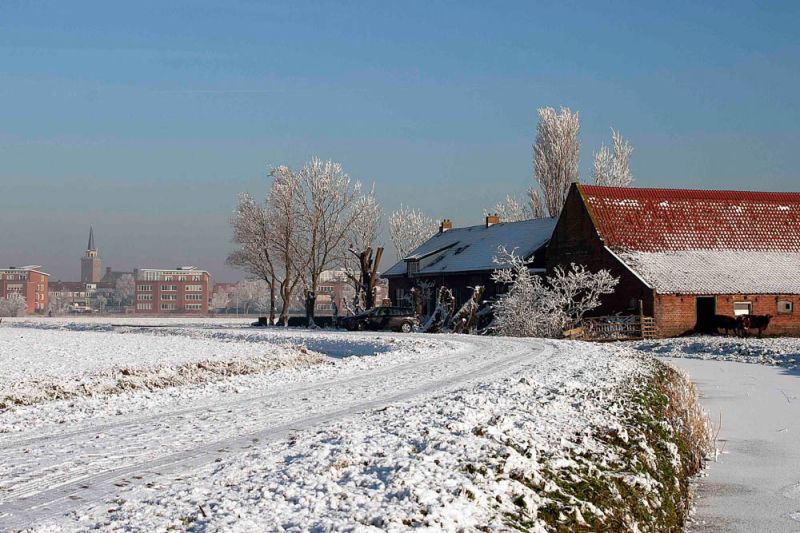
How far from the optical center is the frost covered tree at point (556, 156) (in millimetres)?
80062

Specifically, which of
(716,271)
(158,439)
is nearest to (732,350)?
(716,271)

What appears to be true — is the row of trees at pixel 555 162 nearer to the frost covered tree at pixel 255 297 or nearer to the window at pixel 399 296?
the window at pixel 399 296

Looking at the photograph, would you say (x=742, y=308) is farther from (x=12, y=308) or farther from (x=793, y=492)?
(x=12, y=308)

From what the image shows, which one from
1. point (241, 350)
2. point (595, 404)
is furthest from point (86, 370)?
point (595, 404)

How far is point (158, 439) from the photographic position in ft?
37.1

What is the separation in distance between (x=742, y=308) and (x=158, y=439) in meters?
43.3

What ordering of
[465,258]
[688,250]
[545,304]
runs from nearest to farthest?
[545,304] < [688,250] < [465,258]

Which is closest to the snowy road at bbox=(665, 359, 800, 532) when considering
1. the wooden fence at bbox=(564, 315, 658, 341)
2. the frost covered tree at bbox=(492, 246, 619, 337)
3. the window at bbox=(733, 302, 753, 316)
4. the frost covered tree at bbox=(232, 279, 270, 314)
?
the wooden fence at bbox=(564, 315, 658, 341)

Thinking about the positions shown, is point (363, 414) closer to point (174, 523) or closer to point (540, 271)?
point (174, 523)

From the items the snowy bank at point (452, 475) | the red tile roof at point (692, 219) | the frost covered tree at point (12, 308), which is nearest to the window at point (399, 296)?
the red tile roof at point (692, 219)

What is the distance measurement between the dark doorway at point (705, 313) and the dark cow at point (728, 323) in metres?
1.18

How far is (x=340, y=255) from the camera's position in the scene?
76500 mm

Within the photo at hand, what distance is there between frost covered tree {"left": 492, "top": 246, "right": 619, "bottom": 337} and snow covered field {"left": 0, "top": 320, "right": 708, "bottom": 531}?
26.4 metres

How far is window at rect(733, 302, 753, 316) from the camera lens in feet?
160
